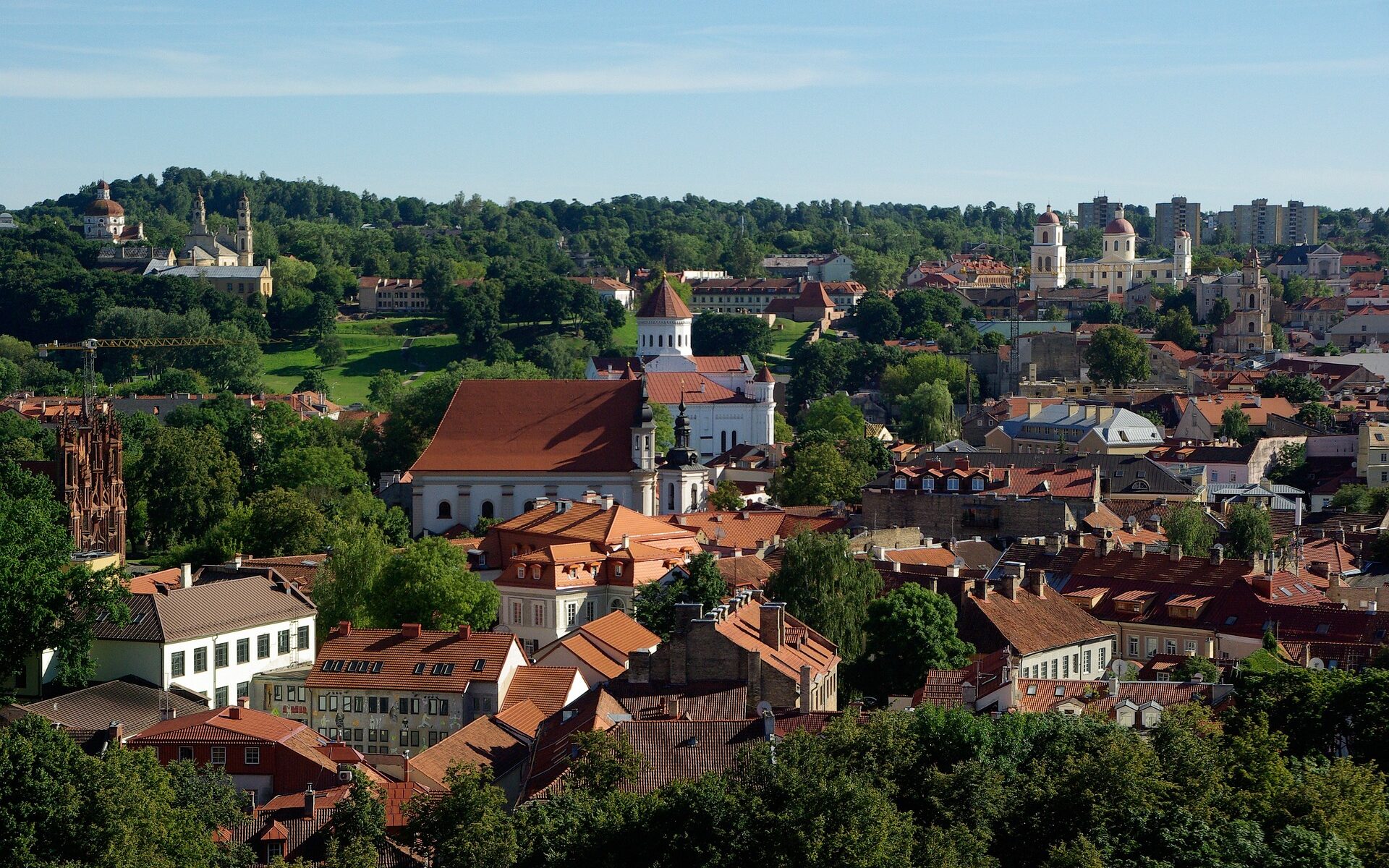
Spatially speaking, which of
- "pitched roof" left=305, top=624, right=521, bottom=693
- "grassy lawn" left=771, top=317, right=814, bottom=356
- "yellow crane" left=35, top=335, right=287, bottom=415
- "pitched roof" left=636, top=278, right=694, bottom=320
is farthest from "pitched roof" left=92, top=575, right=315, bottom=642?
"grassy lawn" left=771, top=317, right=814, bottom=356

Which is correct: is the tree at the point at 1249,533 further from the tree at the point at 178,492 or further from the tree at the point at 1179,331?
the tree at the point at 1179,331

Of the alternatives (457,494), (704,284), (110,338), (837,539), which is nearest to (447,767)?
(837,539)

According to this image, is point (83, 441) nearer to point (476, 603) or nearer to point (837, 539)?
point (476, 603)

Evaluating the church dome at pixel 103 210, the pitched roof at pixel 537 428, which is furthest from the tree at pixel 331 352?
the church dome at pixel 103 210

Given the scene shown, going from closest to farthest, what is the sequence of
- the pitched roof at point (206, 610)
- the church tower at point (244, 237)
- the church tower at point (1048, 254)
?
the pitched roof at point (206, 610)
the church tower at point (1048, 254)
the church tower at point (244, 237)

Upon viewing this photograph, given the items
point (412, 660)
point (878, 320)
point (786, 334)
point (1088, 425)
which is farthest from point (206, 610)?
point (786, 334)

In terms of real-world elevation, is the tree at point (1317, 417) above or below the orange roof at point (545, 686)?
below

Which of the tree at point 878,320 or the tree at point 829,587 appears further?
the tree at point 878,320

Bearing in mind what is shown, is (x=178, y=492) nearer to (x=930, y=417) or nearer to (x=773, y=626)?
(x=773, y=626)
